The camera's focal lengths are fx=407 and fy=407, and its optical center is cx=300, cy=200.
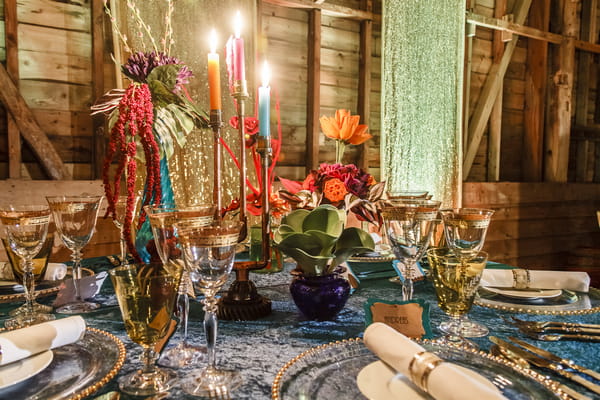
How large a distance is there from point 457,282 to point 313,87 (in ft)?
8.41

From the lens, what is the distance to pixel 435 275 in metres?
0.72

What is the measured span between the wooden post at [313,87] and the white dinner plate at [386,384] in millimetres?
2554

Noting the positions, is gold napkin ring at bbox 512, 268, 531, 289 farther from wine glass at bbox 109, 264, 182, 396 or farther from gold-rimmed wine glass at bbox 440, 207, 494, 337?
wine glass at bbox 109, 264, 182, 396

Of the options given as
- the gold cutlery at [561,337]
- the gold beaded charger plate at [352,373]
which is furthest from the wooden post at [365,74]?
the gold beaded charger plate at [352,373]

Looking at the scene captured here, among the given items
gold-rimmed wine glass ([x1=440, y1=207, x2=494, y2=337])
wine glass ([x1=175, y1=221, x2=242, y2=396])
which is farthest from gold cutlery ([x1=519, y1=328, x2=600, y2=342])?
wine glass ([x1=175, y1=221, x2=242, y2=396])

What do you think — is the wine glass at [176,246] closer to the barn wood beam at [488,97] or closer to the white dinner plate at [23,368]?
the white dinner plate at [23,368]

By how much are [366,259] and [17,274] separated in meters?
0.94

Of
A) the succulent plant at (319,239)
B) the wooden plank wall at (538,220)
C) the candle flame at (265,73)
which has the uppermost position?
the candle flame at (265,73)

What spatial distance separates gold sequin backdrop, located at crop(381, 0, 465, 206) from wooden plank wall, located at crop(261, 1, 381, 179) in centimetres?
32

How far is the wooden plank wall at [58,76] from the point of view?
2322mm

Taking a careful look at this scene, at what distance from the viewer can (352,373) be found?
54cm

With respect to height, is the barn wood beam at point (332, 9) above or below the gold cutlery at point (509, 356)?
above

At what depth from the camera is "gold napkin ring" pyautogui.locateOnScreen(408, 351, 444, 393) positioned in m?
0.47

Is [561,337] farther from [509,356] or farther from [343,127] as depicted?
[343,127]
